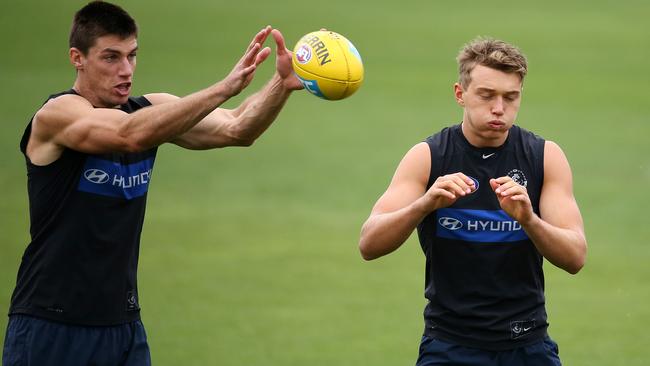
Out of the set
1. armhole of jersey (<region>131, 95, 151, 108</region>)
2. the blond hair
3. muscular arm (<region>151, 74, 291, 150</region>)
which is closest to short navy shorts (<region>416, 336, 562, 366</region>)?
the blond hair

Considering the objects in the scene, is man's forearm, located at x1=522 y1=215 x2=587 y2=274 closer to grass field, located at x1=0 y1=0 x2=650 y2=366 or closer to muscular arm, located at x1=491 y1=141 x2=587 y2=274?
muscular arm, located at x1=491 y1=141 x2=587 y2=274

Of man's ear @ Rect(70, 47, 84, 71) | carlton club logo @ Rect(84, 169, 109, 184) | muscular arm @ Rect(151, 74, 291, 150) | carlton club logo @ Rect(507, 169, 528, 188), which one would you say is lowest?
carlton club logo @ Rect(84, 169, 109, 184)

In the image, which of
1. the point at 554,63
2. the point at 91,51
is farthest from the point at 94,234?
the point at 554,63

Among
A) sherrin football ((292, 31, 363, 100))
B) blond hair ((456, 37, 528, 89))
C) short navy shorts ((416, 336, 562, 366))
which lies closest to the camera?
short navy shorts ((416, 336, 562, 366))

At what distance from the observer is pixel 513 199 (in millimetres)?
5875

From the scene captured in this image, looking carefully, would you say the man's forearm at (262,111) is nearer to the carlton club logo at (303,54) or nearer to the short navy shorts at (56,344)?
the carlton club logo at (303,54)

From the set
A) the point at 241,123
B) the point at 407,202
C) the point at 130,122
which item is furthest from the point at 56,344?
the point at 407,202

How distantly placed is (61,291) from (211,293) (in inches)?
214

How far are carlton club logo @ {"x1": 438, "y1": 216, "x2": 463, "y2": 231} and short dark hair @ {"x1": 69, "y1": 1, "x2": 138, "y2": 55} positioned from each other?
6.76 feet

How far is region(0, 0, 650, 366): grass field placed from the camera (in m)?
11.1

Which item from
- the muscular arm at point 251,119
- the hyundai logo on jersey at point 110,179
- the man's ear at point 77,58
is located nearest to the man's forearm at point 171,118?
the hyundai logo on jersey at point 110,179

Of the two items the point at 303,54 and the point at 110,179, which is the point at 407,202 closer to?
the point at 303,54

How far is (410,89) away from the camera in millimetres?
22562

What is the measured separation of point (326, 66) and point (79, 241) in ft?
5.70
